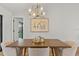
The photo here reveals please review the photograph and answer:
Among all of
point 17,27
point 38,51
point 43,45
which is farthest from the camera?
point 17,27

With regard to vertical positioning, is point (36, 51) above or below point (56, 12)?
below

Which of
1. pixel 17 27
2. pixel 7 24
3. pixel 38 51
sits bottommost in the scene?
pixel 38 51

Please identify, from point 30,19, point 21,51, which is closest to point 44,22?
point 30,19

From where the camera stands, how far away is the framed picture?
6851 mm

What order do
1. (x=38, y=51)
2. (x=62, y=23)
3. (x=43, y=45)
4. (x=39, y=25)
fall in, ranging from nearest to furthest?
1. (x=38, y=51)
2. (x=43, y=45)
3. (x=62, y=23)
4. (x=39, y=25)

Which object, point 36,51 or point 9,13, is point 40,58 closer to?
point 36,51

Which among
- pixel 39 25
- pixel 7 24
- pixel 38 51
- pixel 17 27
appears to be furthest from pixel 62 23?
pixel 38 51

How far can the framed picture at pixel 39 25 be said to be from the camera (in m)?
6.85

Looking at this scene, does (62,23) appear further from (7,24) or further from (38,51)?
(38,51)

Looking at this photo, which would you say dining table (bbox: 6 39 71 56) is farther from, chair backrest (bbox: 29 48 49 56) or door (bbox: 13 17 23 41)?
door (bbox: 13 17 23 41)

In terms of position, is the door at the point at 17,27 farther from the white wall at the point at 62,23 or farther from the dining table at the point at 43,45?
the dining table at the point at 43,45

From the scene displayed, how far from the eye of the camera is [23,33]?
22.7ft

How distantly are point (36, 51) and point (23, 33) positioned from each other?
4205 mm

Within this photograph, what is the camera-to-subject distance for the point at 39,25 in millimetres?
7039
